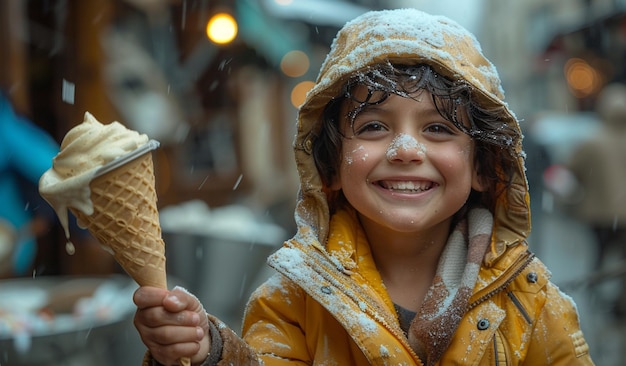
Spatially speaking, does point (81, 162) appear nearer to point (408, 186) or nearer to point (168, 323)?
point (168, 323)

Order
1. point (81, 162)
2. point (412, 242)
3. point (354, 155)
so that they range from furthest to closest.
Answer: point (412, 242)
point (354, 155)
point (81, 162)

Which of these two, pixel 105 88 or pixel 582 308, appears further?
pixel 105 88

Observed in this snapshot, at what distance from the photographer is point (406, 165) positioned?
92.7 inches

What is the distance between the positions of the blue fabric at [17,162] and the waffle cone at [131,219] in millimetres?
2994

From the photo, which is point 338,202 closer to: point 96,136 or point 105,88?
point 96,136

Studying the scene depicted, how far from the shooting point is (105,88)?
7520 millimetres

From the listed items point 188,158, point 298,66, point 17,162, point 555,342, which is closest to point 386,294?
point 555,342

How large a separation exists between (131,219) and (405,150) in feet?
2.63

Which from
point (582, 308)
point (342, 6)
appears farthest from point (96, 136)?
point (342, 6)

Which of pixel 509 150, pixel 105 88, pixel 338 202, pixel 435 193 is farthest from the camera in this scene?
pixel 105 88

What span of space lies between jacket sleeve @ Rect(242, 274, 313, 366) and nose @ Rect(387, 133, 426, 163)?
1.79 feet

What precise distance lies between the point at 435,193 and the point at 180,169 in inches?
309

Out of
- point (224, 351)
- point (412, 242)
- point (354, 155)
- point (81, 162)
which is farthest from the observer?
point (412, 242)

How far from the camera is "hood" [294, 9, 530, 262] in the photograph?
2.40m
